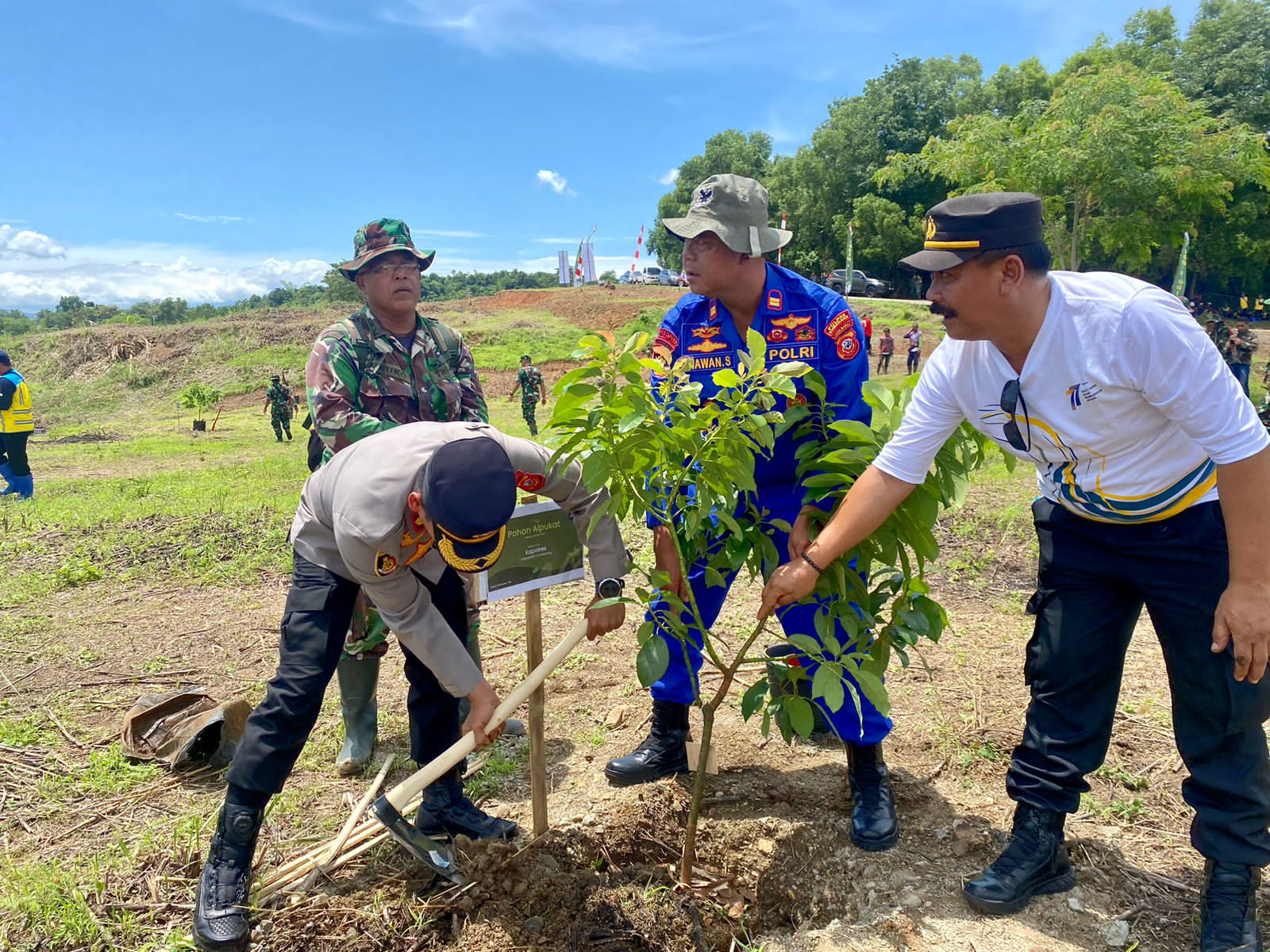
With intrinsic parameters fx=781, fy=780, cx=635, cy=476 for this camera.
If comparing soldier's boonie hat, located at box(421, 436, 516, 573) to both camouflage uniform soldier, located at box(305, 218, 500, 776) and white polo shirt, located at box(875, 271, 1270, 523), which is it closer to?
white polo shirt, located at box(875, 271, 1270, 523)

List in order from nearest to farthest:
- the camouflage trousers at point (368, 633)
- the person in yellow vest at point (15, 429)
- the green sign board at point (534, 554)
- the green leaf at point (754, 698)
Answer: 1. the green leaf at point (754, 698)
2. the green sign board at point (534, 554)
3. the camouflage trousers at point (368, 633)
4. the person in yellow vest at point (15, 429)

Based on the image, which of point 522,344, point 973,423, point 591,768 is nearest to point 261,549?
point 591,768

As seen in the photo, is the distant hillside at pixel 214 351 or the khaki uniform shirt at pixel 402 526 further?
the distant hillside at pixel 214 351

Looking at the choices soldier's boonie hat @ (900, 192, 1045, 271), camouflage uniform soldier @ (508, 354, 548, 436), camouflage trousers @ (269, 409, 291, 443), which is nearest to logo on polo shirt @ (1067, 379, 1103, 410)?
soldier's boonie hat @ (900, 192, 1045, 271)

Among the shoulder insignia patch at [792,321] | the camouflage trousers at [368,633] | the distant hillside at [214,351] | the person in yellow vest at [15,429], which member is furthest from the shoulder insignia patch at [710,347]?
the distant hillside at [214,351]

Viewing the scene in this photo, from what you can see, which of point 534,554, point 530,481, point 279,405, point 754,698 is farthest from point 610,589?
point 279,405

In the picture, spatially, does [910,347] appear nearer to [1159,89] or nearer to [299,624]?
[1159,89]

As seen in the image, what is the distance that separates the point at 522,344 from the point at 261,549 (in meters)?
22.1

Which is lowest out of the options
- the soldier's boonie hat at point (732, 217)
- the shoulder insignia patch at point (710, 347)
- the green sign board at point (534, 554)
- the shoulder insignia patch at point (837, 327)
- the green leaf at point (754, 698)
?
the green leaf at point (754, 698)

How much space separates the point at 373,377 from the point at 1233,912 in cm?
326

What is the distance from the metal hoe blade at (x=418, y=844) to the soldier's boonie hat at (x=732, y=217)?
191 cm

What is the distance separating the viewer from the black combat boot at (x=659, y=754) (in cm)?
300

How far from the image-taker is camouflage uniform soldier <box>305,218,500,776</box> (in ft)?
10.1

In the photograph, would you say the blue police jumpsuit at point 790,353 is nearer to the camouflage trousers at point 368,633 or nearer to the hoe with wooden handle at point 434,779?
the hoe with wooden handle at point 434,779
